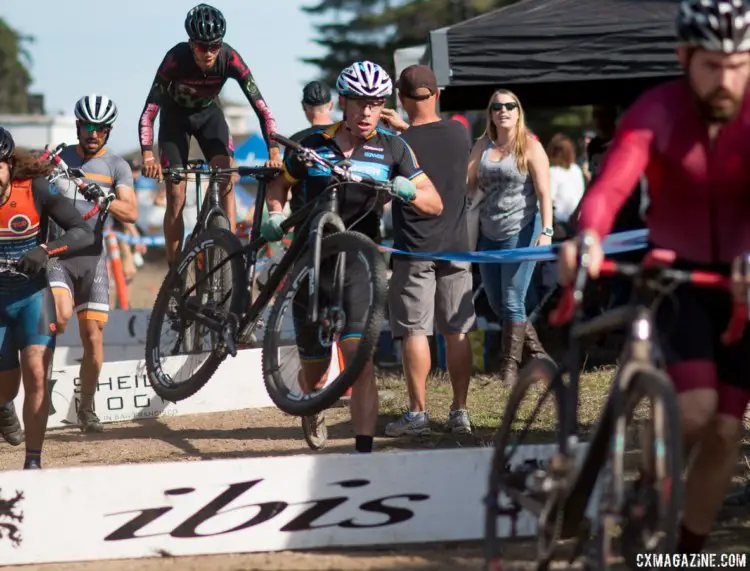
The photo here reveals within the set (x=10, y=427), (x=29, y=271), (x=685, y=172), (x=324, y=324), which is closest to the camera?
(x=685, y=172)

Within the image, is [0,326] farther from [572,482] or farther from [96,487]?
[572,482]

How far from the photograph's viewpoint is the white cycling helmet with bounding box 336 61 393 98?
6.69 metres

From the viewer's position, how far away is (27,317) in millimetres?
7098

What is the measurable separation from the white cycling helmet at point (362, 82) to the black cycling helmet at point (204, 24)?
7.41ft

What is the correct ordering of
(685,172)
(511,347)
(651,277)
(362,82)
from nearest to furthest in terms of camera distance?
(651,277) < (685,172) < (362,82) < (511,347)

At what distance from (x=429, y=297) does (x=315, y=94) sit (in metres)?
2.54

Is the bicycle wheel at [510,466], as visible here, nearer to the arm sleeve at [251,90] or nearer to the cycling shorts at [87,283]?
the arm sleeve at [251,90]

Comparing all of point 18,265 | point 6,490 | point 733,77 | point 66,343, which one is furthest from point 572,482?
point 66,343

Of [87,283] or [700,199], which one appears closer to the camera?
[700,199]

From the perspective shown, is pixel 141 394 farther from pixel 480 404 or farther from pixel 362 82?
pixel 362 82

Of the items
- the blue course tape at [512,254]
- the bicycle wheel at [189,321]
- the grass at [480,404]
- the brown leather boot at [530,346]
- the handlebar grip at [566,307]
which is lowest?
the grass at [480,404]

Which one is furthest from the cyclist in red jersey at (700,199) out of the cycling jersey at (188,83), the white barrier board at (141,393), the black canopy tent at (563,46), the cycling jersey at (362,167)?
the black canopy tent at (563,46)

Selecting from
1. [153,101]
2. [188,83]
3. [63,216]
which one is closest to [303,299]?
[63,216]

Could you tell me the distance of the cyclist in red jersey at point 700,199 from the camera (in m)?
4.33
